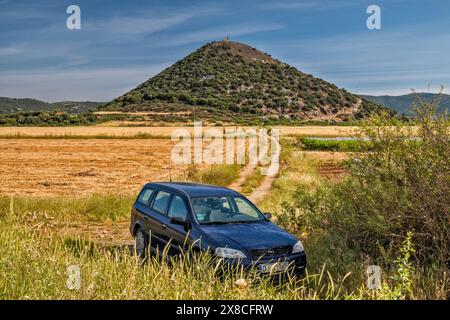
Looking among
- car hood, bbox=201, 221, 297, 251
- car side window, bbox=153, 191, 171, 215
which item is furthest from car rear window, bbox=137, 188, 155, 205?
car hood, bbox=201, 221, 297, 251

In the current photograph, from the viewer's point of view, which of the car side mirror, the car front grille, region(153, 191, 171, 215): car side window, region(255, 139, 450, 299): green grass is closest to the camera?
region(255, 139, 450, 299): green grass

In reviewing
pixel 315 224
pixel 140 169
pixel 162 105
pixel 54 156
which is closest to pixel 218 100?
pixel 162 105

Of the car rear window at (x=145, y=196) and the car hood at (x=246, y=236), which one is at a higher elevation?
the car rear window at (x=145, y=196)

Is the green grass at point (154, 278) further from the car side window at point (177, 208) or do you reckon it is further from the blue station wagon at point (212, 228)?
the car side window at point (177, 208)

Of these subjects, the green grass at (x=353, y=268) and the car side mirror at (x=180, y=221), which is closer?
the green grass at (x=353, y=268)

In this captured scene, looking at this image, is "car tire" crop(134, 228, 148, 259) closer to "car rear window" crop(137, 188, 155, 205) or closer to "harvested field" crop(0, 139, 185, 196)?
"car rear window" crop(137, 188, 155, 205)

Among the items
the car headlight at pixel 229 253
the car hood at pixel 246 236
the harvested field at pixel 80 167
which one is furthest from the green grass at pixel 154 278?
the harvested field at pixel 80 167

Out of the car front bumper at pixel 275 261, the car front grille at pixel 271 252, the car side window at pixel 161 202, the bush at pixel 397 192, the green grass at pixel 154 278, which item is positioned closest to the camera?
the green grass at pixel 154 278

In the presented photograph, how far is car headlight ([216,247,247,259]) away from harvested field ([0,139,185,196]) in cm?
1448

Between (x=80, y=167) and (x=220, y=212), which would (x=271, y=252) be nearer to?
(x=220, y=212)

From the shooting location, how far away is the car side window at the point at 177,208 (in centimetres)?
896

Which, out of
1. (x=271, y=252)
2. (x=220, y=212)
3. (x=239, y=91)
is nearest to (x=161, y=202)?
(x=220, y=212)

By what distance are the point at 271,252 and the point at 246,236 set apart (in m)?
0.51

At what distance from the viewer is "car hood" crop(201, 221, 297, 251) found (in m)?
7.79
